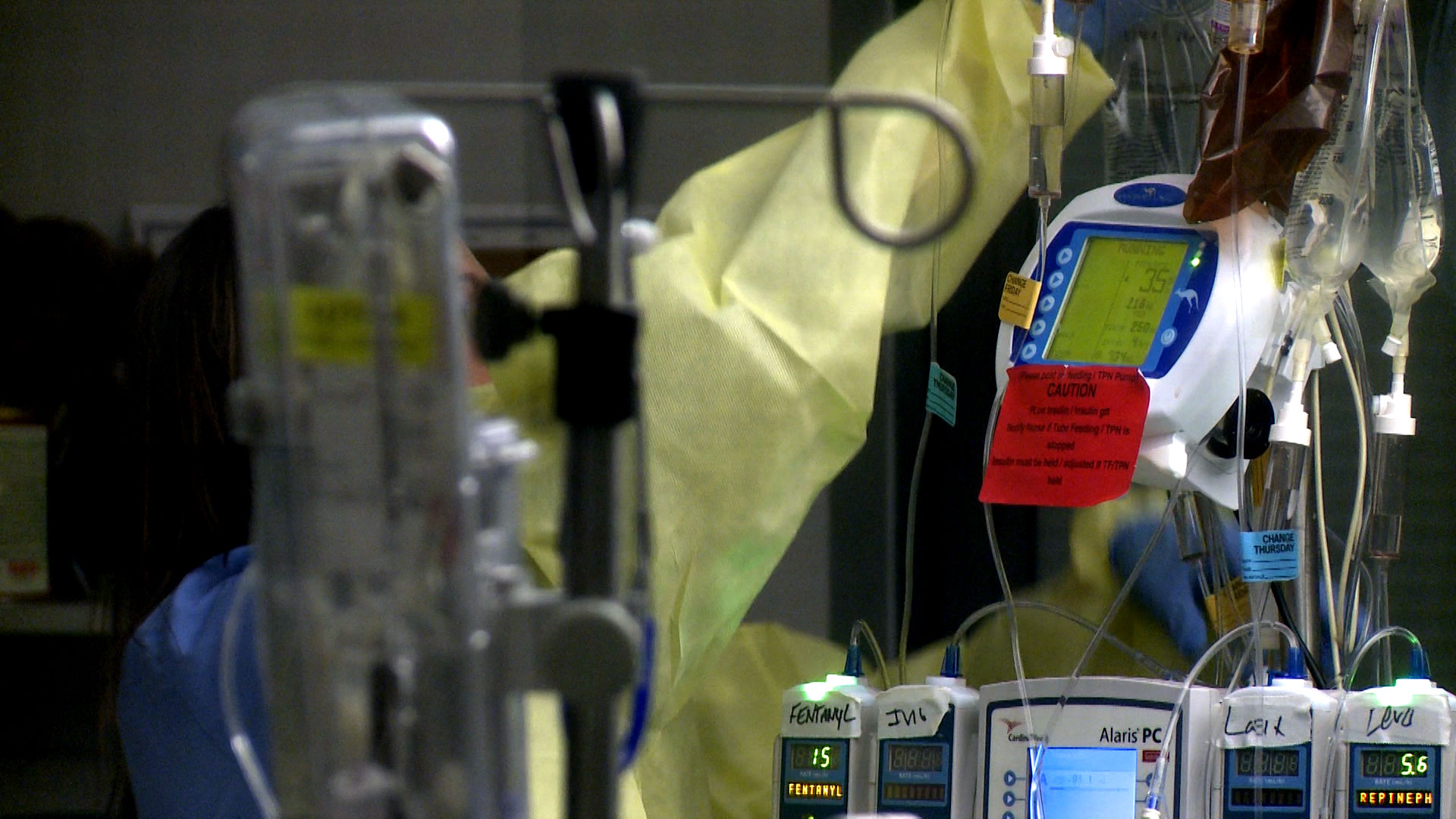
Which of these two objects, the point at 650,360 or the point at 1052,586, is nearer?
the point at 650,360

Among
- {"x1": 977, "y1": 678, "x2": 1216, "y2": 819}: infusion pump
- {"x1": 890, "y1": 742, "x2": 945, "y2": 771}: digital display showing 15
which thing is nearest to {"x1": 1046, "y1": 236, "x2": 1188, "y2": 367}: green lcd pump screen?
{"x1": 977, "y1": 678, "x2": 1216, "y2": 819}: infusion pump

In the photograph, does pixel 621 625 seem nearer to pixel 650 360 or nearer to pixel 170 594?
pixel 650 360

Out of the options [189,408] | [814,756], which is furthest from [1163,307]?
[189,408]

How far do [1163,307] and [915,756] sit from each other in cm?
57

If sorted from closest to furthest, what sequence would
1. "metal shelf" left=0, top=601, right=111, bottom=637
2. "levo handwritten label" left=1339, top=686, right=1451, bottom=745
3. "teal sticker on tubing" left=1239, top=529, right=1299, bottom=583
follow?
1. "levo handwritten label" left=1339, top=686, right=1451, bottom=745
2. "teal sticker on tubing" left=1239, top=529, right=1299, bottom=583
3. "metal shelf" left=0, top=601, right=111, bottom=637

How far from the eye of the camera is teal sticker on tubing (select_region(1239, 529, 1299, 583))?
1532mm

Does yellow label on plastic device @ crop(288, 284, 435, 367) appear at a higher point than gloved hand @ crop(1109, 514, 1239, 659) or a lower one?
higher

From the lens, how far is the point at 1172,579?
67.7 inches

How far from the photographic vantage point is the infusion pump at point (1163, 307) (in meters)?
1.51

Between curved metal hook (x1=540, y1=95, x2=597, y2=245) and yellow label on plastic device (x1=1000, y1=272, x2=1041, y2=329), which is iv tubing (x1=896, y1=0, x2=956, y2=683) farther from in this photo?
curved metal hook (x1=540, y1=95, x2=597, y2=245)

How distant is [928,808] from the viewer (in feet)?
5.20

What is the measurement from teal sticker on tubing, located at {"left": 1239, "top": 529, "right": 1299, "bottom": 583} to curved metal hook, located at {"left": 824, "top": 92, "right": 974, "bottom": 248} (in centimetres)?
100

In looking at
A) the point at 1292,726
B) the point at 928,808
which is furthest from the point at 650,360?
the point at 1292,726

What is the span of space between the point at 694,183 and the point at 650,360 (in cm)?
27
